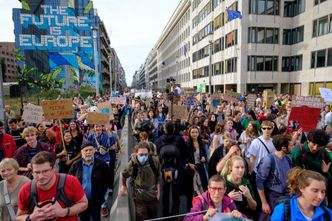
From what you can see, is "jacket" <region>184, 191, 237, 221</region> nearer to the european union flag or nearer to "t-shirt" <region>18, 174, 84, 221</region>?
"t-shirt" <region>18, 174, 84, 221</region>

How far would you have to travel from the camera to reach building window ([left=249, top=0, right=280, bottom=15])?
Result: 29469 mm

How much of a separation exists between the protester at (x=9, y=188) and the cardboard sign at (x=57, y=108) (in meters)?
2.72

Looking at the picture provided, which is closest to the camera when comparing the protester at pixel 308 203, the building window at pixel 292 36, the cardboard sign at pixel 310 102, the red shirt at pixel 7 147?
the protester at pixel 308 203

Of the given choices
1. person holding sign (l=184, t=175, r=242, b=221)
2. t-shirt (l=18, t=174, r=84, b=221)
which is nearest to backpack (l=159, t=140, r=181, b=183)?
person holding sign (l=184, t=175, r=242, b=221)

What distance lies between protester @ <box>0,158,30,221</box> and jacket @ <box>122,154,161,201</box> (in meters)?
1.52

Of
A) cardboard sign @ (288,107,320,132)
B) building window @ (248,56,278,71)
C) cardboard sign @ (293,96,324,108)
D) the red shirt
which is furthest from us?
building window @ (248,56,278,71)

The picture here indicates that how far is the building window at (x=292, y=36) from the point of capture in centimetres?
2925

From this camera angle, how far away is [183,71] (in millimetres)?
65438

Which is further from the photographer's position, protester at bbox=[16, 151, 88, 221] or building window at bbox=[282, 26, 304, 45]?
building window at bbox=[282, 26, 304, 45]

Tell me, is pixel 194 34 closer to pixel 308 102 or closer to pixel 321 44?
pixel 321 44

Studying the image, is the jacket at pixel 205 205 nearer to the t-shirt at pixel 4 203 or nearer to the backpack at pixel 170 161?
the backpack at pixel 170 161

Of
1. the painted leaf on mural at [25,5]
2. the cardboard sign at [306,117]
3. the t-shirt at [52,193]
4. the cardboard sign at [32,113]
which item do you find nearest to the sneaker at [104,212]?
the t-shirt at [52,193]

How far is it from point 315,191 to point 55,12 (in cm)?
3954

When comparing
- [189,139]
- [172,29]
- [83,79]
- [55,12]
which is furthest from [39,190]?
[172,29]
